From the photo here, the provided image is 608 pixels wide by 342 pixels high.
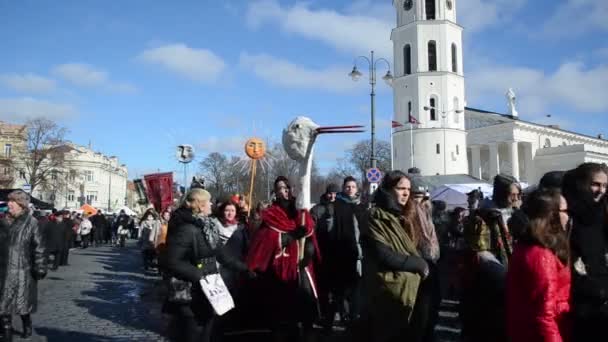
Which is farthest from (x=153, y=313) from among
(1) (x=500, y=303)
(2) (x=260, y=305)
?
(1) (x=500, y=303)

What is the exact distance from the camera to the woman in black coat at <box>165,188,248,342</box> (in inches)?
190

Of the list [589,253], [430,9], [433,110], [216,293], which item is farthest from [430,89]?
[589,253]

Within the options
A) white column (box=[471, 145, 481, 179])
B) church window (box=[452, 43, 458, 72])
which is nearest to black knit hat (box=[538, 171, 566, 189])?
church window (box=[452, 43, 458, 72])

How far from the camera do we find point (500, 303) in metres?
4.06

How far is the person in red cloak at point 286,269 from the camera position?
5180 mm

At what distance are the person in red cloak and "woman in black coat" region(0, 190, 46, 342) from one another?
3.19m

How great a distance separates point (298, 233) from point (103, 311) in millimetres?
5508

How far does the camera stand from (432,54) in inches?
2312

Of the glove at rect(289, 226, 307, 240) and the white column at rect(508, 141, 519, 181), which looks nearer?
the glove at rect(289, 226, 307, 240)

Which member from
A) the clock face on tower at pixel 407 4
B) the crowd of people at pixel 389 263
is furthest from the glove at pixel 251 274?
the clock face on tower at pixel 407 4

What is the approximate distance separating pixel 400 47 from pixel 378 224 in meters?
58.8

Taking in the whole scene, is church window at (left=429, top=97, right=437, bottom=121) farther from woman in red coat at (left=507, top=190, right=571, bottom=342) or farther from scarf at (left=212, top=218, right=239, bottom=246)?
woman in red coat at (left=507, top=190, right=571, bottom=342)

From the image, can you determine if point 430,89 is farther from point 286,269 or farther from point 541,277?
point 541,277

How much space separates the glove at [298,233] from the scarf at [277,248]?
33 millimetres
